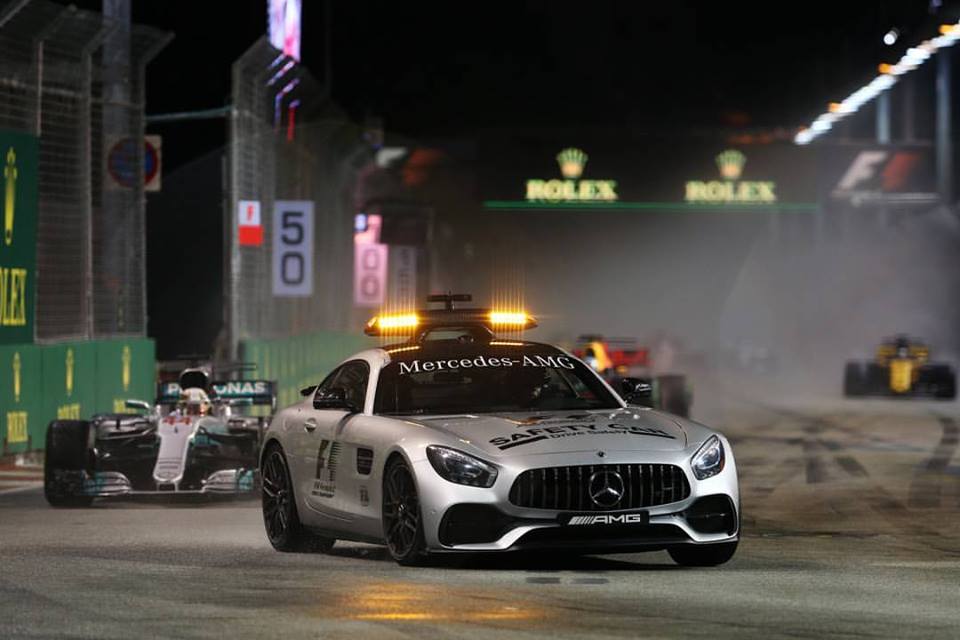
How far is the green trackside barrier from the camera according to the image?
2991 centimetres

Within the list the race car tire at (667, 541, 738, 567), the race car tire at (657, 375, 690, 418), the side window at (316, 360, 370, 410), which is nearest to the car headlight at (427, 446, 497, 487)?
the race car tire at (667, 541, 738, 567)

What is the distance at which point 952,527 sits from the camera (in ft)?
45.6

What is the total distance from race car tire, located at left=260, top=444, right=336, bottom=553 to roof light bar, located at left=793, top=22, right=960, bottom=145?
52.1 feet

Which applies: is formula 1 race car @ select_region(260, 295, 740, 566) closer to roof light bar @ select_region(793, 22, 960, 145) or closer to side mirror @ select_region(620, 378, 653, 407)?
side mirror @ select_region(620, 378, 653, 407)

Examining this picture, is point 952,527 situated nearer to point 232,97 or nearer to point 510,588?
point 510,588

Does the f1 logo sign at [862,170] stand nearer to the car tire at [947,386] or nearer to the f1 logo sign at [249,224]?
the car tire at [947,386]

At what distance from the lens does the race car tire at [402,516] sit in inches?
421

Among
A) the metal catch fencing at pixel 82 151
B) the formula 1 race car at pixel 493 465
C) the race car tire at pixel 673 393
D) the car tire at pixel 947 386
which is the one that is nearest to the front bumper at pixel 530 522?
the formula 1 race car at pixel 493 465

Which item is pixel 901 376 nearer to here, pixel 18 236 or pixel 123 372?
pixel 123 372

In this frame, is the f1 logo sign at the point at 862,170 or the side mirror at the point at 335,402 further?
the f1 logo sign at the point at 862,170

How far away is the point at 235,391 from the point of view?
17.3 meters

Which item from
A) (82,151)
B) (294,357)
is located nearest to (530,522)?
(82,151)

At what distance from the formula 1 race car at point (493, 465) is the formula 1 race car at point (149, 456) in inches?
146

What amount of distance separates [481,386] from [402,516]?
4.11ft
